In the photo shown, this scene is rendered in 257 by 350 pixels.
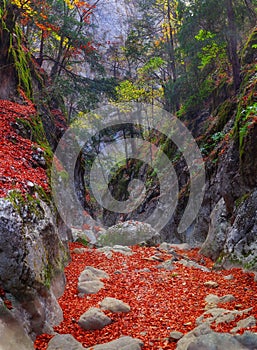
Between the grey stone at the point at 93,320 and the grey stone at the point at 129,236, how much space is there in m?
7.38

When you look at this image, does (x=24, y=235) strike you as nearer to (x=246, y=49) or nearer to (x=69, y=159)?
(x=69, y=159)

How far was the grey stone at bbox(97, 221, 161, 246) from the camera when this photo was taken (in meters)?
12.0

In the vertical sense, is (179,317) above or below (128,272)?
above

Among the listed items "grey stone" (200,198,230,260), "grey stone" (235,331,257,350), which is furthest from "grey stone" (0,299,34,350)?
"grey stone" (200,198,230,260)

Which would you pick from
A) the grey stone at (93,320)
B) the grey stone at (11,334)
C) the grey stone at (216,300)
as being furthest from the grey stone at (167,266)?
the grey stone at (11,334)

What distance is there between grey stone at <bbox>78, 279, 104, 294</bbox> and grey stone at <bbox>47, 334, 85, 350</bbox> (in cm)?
194

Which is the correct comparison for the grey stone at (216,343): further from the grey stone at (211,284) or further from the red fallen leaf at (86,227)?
the red fallen leaf at (86,227)

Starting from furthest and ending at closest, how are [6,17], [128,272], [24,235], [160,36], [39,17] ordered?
[160,36]
[39,17]
[6,17]
[128,272]
[24,235]

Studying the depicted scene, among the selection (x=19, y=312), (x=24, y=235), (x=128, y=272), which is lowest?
(x=128, y=272)

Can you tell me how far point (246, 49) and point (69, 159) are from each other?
33.8 feet

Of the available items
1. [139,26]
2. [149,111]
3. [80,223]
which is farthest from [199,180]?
[139,26]

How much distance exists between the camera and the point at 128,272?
750 cm

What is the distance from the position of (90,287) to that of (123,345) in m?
2.45

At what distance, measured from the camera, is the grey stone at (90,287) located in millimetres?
5875
